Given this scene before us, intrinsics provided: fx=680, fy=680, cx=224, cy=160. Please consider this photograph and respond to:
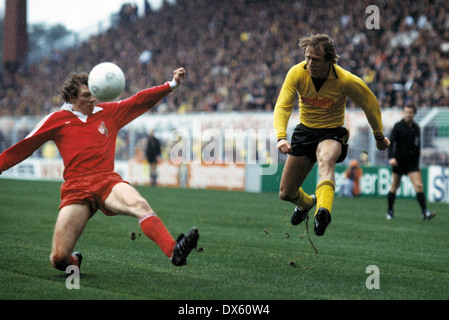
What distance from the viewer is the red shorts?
6.22m

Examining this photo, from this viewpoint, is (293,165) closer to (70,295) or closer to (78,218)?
(78,218)

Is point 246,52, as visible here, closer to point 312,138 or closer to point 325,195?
point 312,138

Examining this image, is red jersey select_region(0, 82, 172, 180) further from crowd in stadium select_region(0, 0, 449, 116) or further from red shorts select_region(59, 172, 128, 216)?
crowd in stadium select_region(0, 0, 449, 116)

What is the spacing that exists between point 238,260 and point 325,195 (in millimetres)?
1484

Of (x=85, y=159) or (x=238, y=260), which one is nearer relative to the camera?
(x=85, y=159)

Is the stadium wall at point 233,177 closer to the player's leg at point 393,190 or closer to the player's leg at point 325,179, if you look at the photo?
the player's leg at point 393,190

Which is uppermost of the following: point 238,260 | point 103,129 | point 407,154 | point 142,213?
point 103,129

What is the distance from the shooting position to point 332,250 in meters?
9.11

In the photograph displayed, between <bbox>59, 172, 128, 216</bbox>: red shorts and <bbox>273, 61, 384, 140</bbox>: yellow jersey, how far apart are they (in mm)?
2069

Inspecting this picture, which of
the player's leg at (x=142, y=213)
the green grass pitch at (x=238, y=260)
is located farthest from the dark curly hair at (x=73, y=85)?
the green grass pitch at (x=238, y=260)

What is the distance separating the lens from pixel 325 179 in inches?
291

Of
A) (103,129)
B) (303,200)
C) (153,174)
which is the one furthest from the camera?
(153,174)

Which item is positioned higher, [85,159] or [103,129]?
[103,129]

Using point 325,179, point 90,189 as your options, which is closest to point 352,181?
point 325,179
